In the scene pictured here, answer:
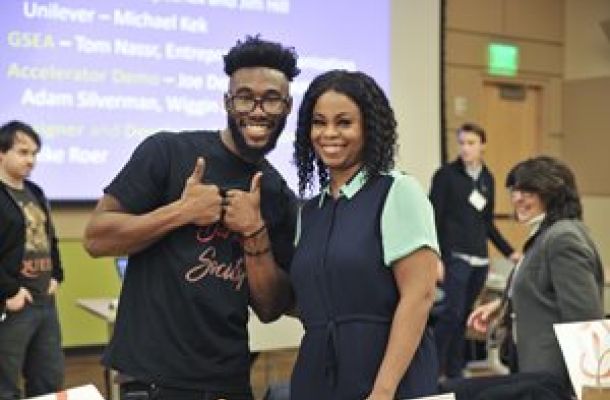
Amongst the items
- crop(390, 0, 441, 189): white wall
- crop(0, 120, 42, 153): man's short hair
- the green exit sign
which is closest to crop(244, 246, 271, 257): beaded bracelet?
crop(0, 120, 42, 153): man's short hair

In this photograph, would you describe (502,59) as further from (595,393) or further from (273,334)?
(595,393)

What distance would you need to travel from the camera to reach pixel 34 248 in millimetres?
3674

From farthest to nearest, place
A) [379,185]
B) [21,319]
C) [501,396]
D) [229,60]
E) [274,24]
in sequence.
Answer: [274,24], [21,319], [501,396], [229,60], [379,185]

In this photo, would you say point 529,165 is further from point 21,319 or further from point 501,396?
point 21,319

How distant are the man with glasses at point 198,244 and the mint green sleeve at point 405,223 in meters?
0.26

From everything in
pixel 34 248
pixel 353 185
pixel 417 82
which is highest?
pixel 417 82

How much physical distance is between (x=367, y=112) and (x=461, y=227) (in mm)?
3867

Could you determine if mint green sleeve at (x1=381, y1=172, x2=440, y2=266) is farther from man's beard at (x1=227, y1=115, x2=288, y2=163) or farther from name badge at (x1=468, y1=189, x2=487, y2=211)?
name badge at (x1=468, y1=189, x2=487, y2=211)

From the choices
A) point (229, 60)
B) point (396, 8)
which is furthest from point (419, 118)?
point (229, 60)

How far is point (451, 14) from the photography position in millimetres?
7293

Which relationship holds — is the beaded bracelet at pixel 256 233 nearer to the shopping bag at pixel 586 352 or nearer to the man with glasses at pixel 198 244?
the man with glasses at pixel 198 244

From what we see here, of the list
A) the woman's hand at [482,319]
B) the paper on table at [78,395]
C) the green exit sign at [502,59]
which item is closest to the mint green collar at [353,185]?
the paper on table at [78,395]

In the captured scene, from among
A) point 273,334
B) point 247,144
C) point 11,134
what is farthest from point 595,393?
point 11,134

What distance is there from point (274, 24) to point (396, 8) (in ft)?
3.83
